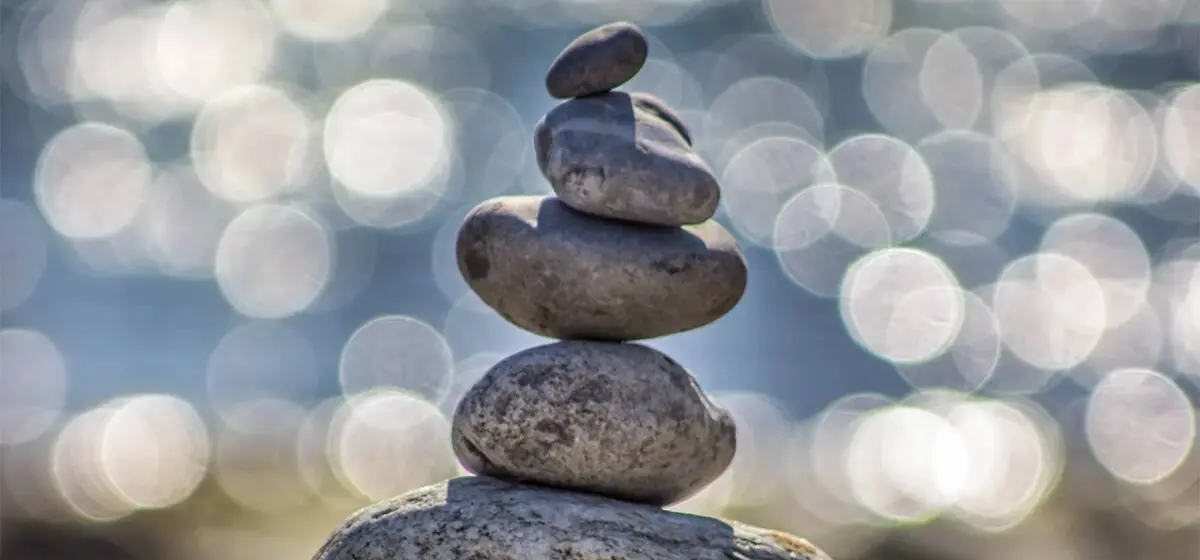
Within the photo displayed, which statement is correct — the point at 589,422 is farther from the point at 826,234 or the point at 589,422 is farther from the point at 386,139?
the point at 386,139

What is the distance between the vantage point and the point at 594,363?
5.46m

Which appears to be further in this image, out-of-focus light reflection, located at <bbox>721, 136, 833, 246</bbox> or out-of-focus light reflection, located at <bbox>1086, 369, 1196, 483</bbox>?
out-of-focus light reflection, located at <bbox>721, 136, 833, 246</bbox>

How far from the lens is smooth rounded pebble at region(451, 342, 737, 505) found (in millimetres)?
5352

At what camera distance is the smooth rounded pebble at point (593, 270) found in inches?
216

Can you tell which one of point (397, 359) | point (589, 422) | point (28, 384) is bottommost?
point (397, 359)

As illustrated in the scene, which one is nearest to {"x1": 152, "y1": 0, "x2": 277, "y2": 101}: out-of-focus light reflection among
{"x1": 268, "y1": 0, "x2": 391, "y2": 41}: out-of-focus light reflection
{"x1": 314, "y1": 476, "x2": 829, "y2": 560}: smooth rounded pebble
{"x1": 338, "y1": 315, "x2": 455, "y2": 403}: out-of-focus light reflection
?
{"x1": 268, "y1": 0, "x2": 391, "y2": 41}: out-of-focus light reflection

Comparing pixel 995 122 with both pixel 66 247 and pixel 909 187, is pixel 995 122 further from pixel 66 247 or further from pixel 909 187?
pixel 66 247

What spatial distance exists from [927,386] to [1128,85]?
16819 millimetres

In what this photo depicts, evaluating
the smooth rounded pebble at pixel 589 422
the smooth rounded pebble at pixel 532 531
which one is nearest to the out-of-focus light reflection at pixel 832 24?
the smooth rounded pebble at pixel 589 422

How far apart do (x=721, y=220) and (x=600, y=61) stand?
A: 67.8 feet

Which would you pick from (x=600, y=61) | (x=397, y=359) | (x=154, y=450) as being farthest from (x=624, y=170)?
(x=397, y=359)

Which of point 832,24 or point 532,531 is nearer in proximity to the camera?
point 532,531

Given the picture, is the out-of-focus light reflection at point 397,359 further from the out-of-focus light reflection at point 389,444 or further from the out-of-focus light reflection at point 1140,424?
the out-of-focus light reflection at point 1140,424

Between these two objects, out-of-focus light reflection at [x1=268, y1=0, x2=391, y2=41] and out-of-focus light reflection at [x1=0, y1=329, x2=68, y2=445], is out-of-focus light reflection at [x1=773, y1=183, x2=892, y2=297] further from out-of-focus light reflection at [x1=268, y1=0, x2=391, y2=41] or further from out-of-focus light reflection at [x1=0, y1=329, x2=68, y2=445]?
out-of-focus light reflection at [x1=268, y1=0, x2=391, y2=41]
